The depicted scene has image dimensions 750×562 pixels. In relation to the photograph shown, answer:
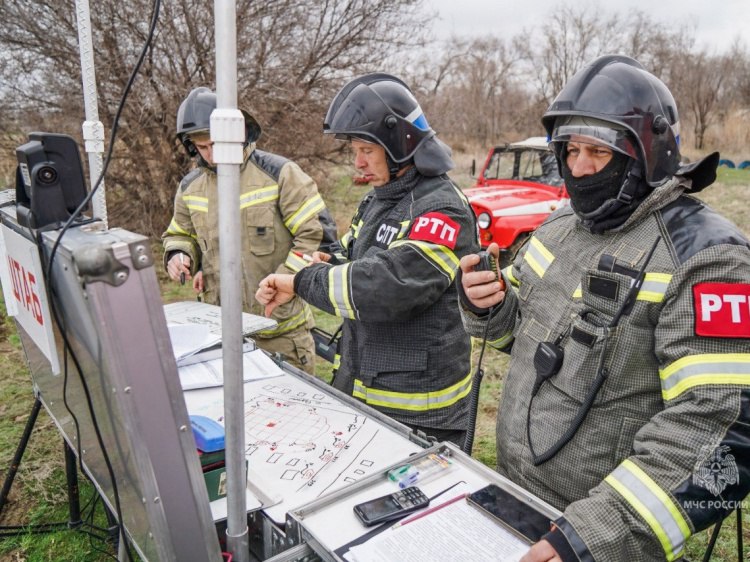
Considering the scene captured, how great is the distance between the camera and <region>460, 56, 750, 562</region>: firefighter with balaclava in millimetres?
1178

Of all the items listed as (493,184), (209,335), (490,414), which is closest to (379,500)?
(209,335)

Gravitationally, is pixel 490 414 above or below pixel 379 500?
below

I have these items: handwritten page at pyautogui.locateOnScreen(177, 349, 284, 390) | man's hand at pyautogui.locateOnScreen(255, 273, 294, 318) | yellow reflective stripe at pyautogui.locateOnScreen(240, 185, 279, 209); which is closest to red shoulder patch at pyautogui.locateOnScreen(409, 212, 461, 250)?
man's hand at pyautogui.locateOnScreen(255, 273, 294, 318)

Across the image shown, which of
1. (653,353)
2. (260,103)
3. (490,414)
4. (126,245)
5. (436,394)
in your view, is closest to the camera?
(126,245)

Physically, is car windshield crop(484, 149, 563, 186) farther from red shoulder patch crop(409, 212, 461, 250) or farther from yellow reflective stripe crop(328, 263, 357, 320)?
yellow reflective stripe crop(328, 263, 357, 320)

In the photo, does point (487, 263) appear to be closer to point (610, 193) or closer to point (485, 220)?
point (610, 193)

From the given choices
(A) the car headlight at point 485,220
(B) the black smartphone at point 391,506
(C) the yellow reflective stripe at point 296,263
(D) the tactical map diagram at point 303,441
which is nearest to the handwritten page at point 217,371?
(D) the tactical map diagram at point 303,441

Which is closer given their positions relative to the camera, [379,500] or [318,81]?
[379,500]

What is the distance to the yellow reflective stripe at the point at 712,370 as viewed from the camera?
119 cm

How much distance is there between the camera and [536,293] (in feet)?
5.55

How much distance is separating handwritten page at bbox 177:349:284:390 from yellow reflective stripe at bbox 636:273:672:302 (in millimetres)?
1384

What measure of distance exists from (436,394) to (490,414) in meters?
2.20

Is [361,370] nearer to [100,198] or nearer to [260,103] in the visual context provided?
[100,198]

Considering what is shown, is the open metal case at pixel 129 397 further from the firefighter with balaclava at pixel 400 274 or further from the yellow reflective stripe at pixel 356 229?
the yellow reflective stripe at pixel 356 229
